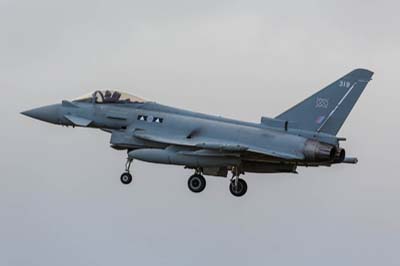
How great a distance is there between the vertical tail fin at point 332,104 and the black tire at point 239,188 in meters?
2.94

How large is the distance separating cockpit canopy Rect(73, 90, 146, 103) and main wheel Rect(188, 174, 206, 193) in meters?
3.49

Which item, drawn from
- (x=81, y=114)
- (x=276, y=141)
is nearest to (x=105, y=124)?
(x=81, y=114)

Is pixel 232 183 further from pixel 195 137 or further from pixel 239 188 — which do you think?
pixel 195 137

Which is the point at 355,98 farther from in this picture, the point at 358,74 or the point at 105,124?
the point at 105,124

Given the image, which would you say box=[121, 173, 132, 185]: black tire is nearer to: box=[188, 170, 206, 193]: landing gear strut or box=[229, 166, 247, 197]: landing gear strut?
box=[188, 170, 206, 193]: landing gear strut

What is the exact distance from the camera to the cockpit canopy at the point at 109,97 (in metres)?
66.6

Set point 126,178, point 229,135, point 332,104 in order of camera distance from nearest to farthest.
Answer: point 332,104, point 229,135, point 126,178

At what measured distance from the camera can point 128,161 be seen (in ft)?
214

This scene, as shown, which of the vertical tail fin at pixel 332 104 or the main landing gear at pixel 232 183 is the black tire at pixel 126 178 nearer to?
the main landing gear at pixel 232 183

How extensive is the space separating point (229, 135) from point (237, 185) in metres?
1.90

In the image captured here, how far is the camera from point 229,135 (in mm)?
64125

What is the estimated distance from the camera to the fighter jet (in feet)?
206

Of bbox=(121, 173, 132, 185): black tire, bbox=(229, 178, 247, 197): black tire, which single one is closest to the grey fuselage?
bbox=(229, 178, 247, 197): black tire

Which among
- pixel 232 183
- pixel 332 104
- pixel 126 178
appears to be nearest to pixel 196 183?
pixel 232 183
